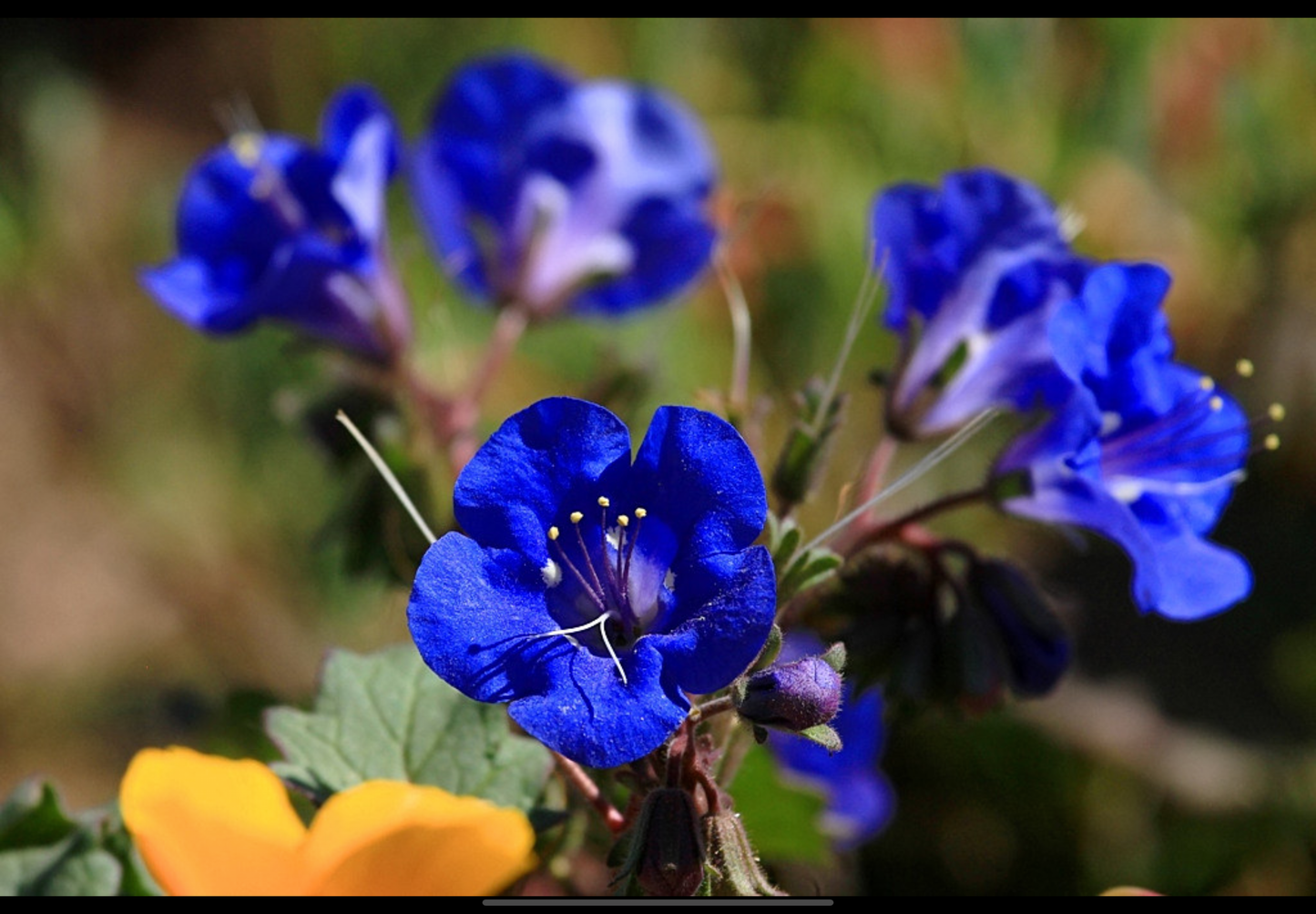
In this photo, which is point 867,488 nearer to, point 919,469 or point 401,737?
point 919,469

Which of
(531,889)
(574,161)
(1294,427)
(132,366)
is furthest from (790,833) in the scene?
(132,366)

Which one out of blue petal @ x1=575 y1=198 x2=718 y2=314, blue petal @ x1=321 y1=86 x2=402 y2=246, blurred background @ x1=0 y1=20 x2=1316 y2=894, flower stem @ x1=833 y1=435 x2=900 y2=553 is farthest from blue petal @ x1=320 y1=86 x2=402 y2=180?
flower stem @ x1=833 y1=435 x2=900 y2=553

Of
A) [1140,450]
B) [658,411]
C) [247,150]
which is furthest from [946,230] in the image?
[247,150]

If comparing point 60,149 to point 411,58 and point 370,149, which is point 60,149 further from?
point 370,149

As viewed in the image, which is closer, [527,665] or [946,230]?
[527,665]

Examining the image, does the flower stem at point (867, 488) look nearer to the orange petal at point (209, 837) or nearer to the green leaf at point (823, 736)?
the green leaf at point (823, 736)

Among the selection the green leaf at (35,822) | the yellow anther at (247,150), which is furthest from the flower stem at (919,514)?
the yellow anther at (247,150)

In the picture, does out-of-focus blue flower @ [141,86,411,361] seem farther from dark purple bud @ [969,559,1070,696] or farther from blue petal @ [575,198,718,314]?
dark purple bud @ [969,559,1070,696]
